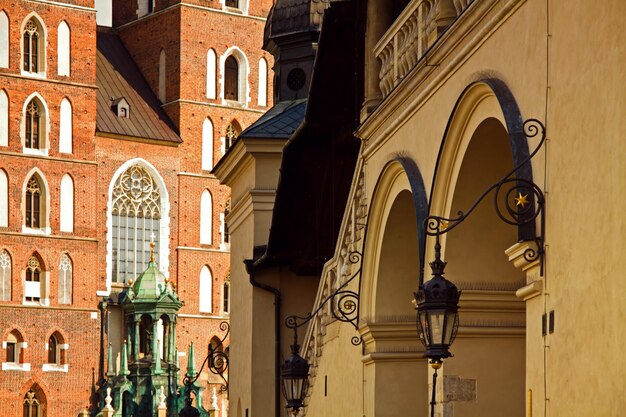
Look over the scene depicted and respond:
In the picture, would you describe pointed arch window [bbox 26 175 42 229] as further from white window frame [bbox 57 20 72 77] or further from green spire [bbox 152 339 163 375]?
green spire [bbox 152 339 163 375]

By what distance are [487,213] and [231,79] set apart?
56.7 meters

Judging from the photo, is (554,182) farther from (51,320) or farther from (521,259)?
(51,320)

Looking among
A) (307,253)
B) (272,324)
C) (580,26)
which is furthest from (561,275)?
(272,324)

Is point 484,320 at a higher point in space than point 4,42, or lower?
lower

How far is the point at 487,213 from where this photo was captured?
36.3 feet

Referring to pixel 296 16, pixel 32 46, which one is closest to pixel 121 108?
pixel 32 46

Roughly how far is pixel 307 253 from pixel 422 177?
Answer: 399 inches

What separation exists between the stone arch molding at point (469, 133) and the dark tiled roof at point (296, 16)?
1484 centimetres

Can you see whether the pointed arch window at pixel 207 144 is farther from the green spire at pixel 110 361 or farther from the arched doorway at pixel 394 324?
→ the arched doorway at pixel 394 324

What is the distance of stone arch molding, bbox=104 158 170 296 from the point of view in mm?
63594

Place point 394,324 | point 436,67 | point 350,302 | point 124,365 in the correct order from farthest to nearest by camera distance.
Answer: point 124,365
point 350,302
point 394,324
point 436,67

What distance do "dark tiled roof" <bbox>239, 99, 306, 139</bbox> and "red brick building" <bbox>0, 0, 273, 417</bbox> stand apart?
36.1 metres

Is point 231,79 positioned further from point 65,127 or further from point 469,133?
point 469,133

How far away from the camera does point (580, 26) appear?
8.13m
